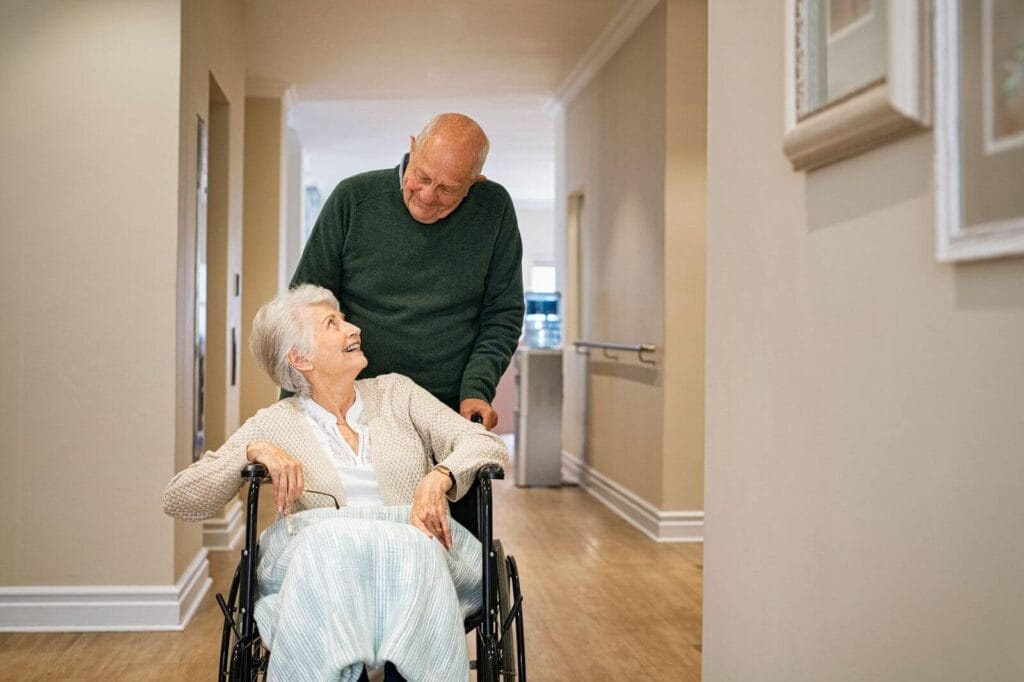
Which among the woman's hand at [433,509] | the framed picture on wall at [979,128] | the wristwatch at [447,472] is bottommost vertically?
the woman's hand at [433,509]

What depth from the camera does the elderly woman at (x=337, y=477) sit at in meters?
1.75

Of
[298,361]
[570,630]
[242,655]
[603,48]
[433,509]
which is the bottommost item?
[570,630]

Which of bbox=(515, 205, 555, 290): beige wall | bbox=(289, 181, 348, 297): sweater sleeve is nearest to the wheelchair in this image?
bbox=(289, 181, 348, 297): sweater sleeve

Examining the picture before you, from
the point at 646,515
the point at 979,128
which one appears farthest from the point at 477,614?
the point at 646,515

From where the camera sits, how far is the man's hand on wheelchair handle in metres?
2.30

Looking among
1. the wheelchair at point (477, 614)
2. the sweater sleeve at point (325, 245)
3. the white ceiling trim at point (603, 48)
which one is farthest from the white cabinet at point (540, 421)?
the wheelchair at point (477, 614)

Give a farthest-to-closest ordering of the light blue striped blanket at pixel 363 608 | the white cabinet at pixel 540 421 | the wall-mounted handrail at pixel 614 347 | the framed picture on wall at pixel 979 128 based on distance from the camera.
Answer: the white cabinet at pixel 540 421 → the wall-mounted handrail at pixel 614 347 → the light blue striped blanket at pixel 363 608 → the framed picture on wall at pixel 979 128

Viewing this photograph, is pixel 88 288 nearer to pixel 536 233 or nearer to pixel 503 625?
pixel 503 625

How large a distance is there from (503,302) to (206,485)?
2.84ft

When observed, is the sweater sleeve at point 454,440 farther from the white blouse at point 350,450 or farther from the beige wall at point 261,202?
the beige wall at point 261,202

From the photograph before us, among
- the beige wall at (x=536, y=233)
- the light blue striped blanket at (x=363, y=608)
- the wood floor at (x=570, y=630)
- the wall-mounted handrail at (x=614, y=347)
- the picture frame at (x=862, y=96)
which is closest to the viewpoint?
the picture frame at (x=862, y=96)

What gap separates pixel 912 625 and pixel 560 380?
5782 mm

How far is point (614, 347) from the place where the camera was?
19.4 ft

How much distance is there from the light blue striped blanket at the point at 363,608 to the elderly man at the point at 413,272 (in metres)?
0.63
